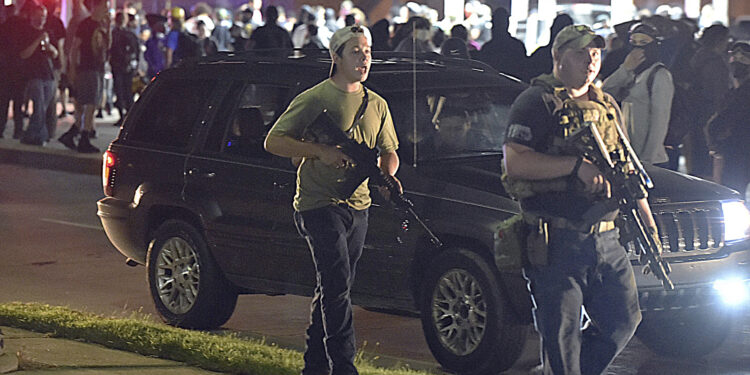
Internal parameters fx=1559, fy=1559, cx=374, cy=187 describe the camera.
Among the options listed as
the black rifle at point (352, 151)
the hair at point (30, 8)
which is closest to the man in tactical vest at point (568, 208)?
the black rifle at point (352, 151)

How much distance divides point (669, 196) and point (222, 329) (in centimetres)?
274

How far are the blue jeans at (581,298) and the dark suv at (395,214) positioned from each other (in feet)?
5.14

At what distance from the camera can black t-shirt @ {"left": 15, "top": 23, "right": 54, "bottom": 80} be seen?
20359 mm

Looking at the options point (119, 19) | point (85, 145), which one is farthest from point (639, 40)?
point (119, 19)

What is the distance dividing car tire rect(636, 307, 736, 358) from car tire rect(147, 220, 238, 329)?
240 centimetres

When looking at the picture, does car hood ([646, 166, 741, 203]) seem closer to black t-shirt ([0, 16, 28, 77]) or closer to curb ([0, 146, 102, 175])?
curb ([0, 146, 102, 175])

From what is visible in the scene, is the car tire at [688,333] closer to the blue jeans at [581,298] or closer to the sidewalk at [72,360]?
the blue jeans at [581,298]

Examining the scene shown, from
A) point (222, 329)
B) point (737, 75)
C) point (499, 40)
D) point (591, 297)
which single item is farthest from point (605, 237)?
point (499, 40)

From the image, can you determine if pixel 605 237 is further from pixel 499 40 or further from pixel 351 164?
pixel 499 40

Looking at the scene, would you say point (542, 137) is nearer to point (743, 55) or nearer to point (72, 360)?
point (72, 360)

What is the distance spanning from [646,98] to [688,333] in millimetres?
3260

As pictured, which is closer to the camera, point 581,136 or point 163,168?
point 581,136

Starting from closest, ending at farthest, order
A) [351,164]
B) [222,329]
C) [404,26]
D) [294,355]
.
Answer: [351,164], [294,355], [222,329], [404,26]

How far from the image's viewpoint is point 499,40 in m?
14.4
